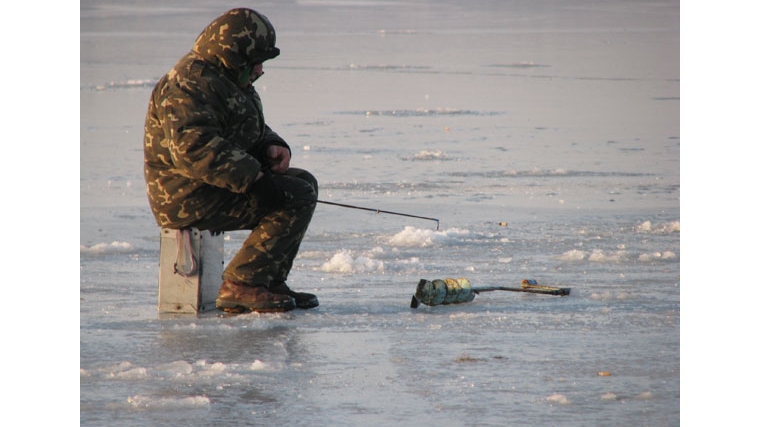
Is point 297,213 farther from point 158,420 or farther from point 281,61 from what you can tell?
point 281,61

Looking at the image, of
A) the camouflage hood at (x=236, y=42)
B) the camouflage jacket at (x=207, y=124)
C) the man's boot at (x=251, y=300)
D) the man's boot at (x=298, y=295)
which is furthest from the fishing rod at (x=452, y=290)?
the camouflage hood at (x=236, y=42)

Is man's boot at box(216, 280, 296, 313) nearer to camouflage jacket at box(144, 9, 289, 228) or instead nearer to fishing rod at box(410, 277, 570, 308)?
camouflage jacket at box(144, 9, 289, 228)

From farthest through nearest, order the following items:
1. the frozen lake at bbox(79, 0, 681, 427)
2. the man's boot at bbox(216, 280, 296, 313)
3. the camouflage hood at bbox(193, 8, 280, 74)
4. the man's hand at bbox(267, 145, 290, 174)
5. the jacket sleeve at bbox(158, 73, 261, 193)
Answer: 1. the man's hand at bbox(267, 145, 290, 174)
2. the man's boot at bbox(216, 280, 296, 313)
3. the camouflage hood at bbox(193, 8, 280, 74)
4. the jacket sleeve at bbox(158, 73, 261, 193)
5. the frozen lake at bbox(79, 0, 681, 427)

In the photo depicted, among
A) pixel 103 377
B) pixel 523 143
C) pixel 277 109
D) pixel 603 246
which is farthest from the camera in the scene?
pixel 277 109

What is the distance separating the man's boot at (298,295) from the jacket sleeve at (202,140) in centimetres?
44

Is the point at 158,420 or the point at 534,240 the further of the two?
the point at 534,240

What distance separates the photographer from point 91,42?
1322cm

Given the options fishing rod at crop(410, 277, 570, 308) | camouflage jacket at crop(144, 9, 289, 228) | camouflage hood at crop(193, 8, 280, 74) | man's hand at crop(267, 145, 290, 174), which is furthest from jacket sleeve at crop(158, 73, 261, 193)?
fishing rod at crop(410, 277, 570, 308)

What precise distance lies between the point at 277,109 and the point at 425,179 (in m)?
3.19

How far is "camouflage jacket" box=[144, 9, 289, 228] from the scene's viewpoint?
4.22 metres

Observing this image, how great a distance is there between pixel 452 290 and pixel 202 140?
42.1 inches

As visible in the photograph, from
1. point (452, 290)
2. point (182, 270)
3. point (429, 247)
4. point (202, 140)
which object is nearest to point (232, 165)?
point (202, 140)

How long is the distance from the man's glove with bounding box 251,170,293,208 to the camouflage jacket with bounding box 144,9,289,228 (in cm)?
4
